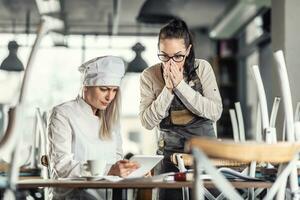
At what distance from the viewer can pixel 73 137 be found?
300cm

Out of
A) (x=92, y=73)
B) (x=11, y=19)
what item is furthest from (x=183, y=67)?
(x=11, y=19)

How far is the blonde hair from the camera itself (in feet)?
10.2

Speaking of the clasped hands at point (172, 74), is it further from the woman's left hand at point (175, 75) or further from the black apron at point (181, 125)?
the black apron at point (181, 125)

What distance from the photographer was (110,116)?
3162 millimetres

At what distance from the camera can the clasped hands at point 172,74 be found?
3262 millimetres

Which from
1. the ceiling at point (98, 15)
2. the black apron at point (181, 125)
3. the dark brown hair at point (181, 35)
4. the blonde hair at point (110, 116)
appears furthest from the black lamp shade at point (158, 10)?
the blonde hair at point (110, 116)

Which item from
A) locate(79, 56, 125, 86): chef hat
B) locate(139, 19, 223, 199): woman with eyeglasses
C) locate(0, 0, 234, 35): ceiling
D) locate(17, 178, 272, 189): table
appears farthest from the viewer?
locate(0, 0, 234, 35): ceiling

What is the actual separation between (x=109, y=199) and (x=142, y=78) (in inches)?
32.8

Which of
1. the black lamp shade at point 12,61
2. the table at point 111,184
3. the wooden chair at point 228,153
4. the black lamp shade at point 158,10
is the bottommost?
the table at point 111,184

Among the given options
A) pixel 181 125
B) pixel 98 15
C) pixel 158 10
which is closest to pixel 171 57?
pixel 181 125

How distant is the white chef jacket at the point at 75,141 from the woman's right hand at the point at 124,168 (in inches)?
5.6

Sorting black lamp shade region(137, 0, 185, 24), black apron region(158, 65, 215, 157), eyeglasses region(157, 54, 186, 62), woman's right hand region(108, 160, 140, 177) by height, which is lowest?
woman's right hand region(108, 160, 140, 177)

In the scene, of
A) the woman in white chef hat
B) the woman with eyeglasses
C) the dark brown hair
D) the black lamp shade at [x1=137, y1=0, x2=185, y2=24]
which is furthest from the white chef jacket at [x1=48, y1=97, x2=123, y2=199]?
the black lamp shade at [x1=137, y1=0, x2=185, y2=24]

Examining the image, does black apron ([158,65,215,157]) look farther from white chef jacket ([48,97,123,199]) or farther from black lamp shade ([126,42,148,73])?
black lamp shade ([126,42,148,73])
